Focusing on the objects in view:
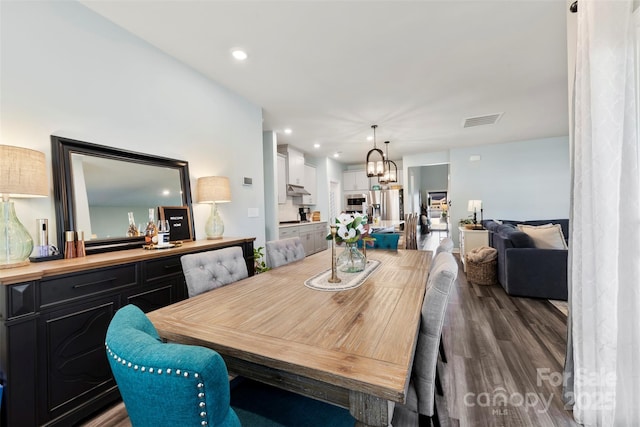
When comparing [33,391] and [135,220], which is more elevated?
[135,220]

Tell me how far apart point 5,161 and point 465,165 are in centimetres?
750

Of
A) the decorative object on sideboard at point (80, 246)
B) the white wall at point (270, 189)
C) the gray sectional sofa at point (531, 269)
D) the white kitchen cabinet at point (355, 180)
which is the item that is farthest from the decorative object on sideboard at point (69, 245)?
the white kitchen cabinet at point (355, 180)

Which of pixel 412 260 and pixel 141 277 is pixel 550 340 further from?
pixel 141 277

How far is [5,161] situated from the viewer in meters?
1.41

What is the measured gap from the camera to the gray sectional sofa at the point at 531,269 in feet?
10.3

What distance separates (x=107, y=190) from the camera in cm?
208

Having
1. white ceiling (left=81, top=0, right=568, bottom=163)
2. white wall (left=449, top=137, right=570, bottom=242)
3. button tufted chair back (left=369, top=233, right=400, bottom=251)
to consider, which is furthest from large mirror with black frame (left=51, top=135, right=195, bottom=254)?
white wall (left=449, top=137, right=570, bottom=242)

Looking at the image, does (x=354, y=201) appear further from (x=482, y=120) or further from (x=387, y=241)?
(x=387, y=241)

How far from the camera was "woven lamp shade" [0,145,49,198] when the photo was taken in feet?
4.62

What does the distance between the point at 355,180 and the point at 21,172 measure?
24.1 feet

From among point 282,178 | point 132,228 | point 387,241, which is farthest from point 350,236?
point 282,178

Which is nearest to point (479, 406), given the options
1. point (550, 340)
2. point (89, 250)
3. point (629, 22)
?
point (550, 340)

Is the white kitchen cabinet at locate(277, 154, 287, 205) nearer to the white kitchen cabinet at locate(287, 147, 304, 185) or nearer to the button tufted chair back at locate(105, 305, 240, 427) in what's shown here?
the white kitchen cabinet at locate(287, 147, 304, 185)

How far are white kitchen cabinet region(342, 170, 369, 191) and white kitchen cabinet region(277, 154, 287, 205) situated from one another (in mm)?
3125
